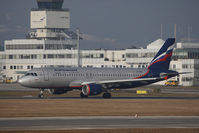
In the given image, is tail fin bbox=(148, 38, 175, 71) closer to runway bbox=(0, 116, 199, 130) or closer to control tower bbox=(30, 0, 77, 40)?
runway bbox=(0, 116, 199, 130)

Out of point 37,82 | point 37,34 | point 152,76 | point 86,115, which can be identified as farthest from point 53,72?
point 37,34

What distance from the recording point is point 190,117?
4922 cm

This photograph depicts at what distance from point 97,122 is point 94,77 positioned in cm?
3769

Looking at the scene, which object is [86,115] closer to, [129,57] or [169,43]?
[169,43]

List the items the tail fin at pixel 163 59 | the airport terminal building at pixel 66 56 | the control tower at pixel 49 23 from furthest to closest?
the control tower at pixel 49 23
the airport terminal building at pixel 66 56
the tail fin at pixel 163 59

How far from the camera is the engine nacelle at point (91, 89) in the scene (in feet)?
252

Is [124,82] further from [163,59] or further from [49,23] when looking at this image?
[49,23]

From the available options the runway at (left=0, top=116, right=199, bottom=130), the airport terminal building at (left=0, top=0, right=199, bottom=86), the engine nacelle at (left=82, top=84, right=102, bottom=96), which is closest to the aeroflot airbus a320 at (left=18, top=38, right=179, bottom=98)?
the engine nacelle at (left=82, top=84, right=102, bottom=96)

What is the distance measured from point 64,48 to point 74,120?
5353 inches

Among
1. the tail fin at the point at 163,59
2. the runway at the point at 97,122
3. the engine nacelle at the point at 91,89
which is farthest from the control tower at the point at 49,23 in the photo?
the runway at the point at 97,122

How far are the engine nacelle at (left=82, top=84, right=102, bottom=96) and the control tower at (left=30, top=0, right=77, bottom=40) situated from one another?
111 metres

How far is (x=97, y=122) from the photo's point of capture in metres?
44.0

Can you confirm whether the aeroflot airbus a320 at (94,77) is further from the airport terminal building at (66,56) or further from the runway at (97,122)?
the airport terminal building at (66,56)

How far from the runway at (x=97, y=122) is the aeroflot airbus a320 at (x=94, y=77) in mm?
29418
